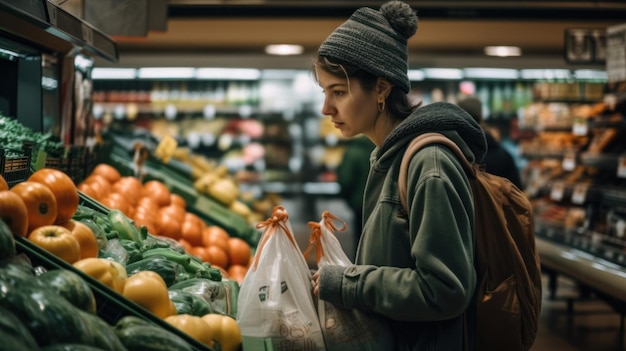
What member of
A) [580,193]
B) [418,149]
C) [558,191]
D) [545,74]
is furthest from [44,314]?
[545,74]

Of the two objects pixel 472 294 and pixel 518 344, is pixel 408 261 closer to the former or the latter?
pixel 472 294

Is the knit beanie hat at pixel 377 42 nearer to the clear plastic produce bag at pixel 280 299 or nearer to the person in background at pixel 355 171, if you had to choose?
the clear plastic produce bag at pixel 280 299

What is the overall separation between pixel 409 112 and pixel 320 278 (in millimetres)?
534

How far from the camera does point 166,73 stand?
33.0 ft

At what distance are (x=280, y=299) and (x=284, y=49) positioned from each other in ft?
25.7

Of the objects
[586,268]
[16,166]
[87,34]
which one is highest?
[87,34]

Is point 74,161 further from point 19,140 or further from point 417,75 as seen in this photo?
point 417,75

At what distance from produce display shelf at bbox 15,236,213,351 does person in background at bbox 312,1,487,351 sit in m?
0.40

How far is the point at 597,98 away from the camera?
9.80 meters

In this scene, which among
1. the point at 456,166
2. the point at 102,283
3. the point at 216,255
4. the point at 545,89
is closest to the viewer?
the point at 102,283

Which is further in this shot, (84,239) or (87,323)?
(84,239)

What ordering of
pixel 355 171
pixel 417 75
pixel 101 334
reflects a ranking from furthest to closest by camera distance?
pixel 417 75 < pixel 355 171 < pixel 101 334

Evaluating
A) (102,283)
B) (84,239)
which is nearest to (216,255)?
(84,239)

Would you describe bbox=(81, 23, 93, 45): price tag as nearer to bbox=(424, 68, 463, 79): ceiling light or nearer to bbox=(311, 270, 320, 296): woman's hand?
bbox=(311, 270, 320, 296): woman's hand
